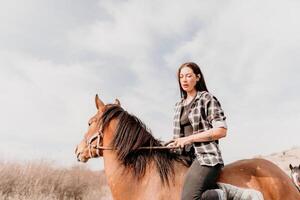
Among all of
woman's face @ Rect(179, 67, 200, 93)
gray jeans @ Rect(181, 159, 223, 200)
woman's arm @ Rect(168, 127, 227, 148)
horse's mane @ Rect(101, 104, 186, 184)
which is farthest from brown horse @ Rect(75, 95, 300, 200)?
woman's face @ Rect(179, 67, 200, 93)

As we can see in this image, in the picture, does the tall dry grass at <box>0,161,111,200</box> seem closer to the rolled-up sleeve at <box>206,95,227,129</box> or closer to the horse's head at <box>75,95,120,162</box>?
the horse's head at <box>75,95,120,162</box>

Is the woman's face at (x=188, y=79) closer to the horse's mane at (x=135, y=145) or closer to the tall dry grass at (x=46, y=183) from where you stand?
the horse's mane at (x=135, y=145)

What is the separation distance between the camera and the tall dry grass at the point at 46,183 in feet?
35.1

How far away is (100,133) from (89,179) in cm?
1114

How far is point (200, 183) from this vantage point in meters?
3.78

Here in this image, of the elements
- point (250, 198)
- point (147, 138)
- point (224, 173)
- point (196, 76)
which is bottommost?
point (250, 198)

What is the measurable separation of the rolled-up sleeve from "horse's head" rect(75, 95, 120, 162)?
1.46m

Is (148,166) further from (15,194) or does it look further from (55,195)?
(55,195)

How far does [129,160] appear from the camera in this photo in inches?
172

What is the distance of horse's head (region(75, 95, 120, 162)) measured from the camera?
459 centimetres

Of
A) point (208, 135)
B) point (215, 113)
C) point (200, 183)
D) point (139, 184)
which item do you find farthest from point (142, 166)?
point (215, 113)

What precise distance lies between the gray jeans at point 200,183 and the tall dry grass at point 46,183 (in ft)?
24.5

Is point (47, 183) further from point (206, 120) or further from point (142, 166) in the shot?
point (206, 120)

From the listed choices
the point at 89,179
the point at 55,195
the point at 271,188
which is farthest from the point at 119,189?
the point at 89,179
